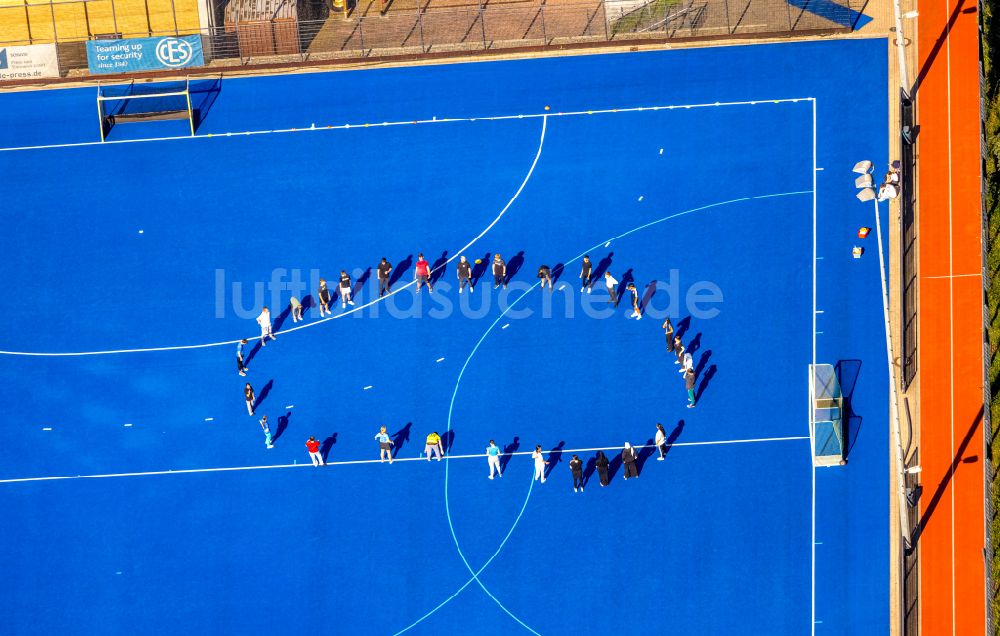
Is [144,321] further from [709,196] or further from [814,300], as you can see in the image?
[814,300]

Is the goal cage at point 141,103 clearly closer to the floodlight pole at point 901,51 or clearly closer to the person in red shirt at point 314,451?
the person in red shirt at point 314,451

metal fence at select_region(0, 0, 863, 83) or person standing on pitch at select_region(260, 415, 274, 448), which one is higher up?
metal fence at select_region(0, 0, 863, 83)

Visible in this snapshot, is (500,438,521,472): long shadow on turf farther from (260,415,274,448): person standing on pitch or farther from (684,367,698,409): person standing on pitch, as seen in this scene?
(260,415,274,448): person standing on pitch

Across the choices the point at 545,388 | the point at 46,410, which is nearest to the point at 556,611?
the point at 545,388

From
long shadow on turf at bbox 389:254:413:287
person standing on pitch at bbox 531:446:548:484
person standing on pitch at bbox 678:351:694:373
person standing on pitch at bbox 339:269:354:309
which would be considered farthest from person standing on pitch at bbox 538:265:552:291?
person standing on pitch at bbox 339:269:354:309

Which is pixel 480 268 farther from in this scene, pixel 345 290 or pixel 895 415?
pixel 895 415

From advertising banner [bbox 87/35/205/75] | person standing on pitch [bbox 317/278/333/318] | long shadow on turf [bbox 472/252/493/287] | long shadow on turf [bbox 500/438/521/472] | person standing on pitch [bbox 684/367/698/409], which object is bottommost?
long shadow on turf [bbox 500/438/521/472]

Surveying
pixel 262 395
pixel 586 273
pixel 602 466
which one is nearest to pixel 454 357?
pixel 586 273
